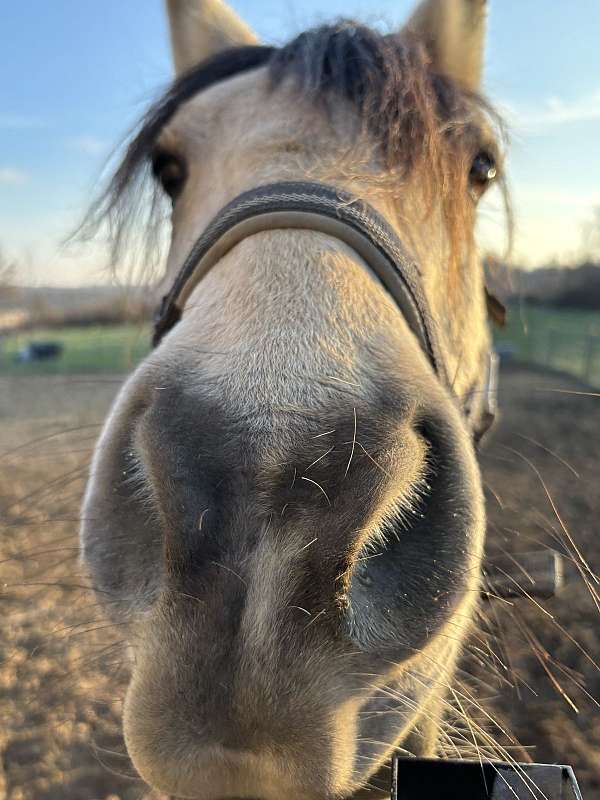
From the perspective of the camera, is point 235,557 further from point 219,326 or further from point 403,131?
point 403,131

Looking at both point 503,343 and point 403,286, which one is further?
point 503,343

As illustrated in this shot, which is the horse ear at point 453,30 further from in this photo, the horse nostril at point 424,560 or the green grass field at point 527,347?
the green grass field at point 527,347

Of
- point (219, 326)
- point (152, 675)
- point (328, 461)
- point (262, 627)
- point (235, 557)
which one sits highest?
point (219, 326)

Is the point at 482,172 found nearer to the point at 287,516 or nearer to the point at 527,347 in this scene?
the point at 287,516

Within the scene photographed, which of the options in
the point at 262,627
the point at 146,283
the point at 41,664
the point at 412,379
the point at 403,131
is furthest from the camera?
the point at 41,664

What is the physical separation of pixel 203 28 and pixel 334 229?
7.27ft

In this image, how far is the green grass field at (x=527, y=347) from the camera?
18.4m

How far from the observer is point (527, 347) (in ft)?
82.8

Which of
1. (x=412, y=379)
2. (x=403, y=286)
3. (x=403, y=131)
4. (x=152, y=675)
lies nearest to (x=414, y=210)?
(x=403, y=131)

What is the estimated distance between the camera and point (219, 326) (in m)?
1.27

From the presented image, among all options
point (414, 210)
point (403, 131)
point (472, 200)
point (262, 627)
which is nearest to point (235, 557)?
point (262, 627)

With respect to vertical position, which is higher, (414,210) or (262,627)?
(414,210)

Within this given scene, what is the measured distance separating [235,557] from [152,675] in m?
0.30

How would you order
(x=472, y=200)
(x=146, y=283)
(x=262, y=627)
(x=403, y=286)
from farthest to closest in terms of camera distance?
(x=146, y=283), (x=472, y=200), (x=403, y=286), (x=262, y=627)
